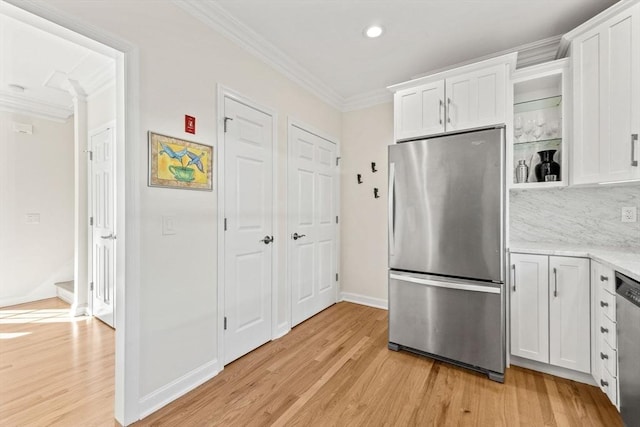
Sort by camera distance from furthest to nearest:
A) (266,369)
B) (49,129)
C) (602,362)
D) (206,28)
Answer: (49,129) < (266,369) < (206,28) < (602,362)

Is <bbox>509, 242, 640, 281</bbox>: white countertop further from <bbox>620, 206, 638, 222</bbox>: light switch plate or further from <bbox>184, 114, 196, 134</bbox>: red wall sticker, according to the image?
<bbox>184, 114, 196, 134</bbox>: red wall sticker

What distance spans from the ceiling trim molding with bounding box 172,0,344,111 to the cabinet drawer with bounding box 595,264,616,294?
9.80ft

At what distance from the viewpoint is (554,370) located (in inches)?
81.6

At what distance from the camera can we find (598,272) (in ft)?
5.88

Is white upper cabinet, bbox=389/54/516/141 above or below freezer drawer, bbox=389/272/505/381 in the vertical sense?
above

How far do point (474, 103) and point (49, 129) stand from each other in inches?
213

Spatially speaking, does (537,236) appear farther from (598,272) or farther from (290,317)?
(290,317)

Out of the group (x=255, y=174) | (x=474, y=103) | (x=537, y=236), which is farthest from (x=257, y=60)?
(x=537, y=236)

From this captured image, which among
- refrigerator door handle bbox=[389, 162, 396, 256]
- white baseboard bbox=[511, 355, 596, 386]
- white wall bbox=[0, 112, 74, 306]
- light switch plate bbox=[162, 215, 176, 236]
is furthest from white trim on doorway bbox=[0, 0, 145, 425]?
white wall bbox=[0, 112, 74, 306]

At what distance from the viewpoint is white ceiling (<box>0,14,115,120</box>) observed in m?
2.32

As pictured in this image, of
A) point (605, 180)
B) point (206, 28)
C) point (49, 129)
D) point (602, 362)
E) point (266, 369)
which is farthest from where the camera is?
point (49, 129)

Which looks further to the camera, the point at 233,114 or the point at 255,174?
the point at 255,174

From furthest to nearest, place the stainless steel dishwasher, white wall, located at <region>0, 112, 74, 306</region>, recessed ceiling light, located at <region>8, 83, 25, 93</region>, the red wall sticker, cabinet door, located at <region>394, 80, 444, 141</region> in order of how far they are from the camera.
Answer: white wall, located at <region>0, 112, 74, 306</region> < recessed ceiling light, located at <region>8, 83, 25, 93</region> < cabinet door, located at <region>394, 80, 444, 141</region> < the red wall sticker < the stainless steel dishwasher

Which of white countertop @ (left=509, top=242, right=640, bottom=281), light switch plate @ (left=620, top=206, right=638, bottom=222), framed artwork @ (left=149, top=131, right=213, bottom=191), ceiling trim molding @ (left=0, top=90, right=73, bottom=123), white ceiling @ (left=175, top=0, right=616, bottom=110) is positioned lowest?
white countertop @ (left=509, top=242, right=640, bottom=281)
